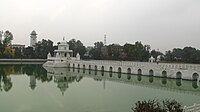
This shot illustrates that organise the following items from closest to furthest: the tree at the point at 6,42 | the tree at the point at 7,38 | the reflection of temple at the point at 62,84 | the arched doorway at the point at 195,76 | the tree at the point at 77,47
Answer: the reflection of temple at the point at 62,84 < the arched doorway at the point at 195,76 < the tree at the point at 6,42 < the tree at the point at 7,38 < the tree at the point at 77,47

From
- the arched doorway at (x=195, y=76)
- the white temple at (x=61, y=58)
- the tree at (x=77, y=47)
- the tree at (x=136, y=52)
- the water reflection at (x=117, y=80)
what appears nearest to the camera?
the water reflection at (x=117, y=80)

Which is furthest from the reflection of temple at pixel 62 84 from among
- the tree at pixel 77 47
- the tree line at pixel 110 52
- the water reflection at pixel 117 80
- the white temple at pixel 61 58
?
the tree at pixel 77 47

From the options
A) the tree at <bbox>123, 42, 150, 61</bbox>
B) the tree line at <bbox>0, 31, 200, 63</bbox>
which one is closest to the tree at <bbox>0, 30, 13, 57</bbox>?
the tree line at <bbox>0, 31, 200, 63</bbox>

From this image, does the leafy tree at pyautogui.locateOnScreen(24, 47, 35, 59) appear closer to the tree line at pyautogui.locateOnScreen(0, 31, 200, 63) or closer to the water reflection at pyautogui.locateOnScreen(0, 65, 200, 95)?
the tree line at pyautogui.locateOnScreen(0, 31, 200, 63)

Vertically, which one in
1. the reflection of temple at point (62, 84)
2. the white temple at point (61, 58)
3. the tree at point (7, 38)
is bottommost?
the reflection of temple at point (62, 84)

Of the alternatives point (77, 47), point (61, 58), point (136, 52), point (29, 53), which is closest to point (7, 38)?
point (29, 53)

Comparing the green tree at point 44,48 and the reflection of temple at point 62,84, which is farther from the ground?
the green tree at point 44,48

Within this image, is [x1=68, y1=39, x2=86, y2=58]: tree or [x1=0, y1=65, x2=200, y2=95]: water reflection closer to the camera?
[x1=0, y1=65, x2=200, y2=95]: water reflection

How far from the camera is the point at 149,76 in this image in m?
32.6

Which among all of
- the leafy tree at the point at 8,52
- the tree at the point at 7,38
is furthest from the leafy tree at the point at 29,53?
the tree at the point at 7,38

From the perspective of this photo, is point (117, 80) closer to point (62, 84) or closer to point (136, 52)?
point (62, 84)

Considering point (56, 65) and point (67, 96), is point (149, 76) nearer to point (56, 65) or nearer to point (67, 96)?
point (67, 96)

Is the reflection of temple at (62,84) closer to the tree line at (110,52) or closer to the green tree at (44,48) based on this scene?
the tree line at (110,52)

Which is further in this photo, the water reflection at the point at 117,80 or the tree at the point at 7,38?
the tree at the point at 7,38
